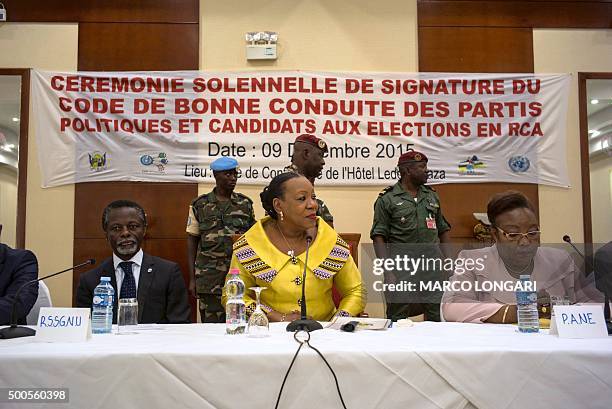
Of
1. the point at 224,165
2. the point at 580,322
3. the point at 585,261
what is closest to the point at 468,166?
the point at 224,165

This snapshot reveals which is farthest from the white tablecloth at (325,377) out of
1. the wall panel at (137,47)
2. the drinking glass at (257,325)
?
the wall panel at (137,47)

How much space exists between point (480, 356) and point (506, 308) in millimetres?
729

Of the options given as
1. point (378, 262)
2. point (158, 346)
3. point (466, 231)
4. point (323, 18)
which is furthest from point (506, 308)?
point (323, 18)

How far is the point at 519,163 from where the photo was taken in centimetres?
498

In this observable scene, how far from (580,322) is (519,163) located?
3.55m

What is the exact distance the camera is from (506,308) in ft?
6.78

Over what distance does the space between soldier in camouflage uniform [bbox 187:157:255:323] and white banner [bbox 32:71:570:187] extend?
0.56 meters

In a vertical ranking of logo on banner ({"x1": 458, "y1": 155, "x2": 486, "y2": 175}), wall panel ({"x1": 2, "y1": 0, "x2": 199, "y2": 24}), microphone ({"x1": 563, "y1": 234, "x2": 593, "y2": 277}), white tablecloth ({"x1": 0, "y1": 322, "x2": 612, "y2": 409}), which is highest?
wall panel ({"x1": 2, "y1": 0, "x2": 199, "y2": 24})

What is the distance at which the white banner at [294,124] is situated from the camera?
15.9 feet

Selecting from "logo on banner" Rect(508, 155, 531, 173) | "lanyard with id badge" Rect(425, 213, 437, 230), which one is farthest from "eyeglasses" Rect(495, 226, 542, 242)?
"logo on banner" Rect(508, 155, 531, 173)

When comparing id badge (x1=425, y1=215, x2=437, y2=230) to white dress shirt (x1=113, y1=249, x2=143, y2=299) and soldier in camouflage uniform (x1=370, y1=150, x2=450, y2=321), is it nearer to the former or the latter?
soldier in camouflage uniform (x1=370, y1=150, x2=450, y2=321)

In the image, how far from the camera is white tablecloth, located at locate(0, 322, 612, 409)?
1368mm

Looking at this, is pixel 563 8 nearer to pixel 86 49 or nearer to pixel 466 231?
pixel 466 231

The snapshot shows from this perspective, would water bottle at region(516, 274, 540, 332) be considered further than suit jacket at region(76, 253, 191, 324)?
No
